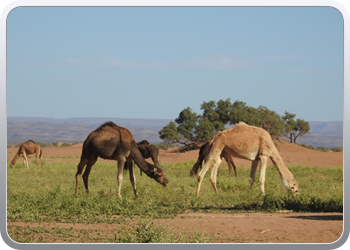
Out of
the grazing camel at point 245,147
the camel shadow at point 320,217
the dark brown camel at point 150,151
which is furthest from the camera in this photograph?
the dark brown camel at point 150,151

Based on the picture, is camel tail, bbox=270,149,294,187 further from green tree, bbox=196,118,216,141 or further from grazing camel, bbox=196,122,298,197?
green tree, bbox=196,118,216,141

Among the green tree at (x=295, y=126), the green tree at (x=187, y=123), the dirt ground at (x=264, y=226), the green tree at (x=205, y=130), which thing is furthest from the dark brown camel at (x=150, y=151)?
the green tree at (x=295, y=126)

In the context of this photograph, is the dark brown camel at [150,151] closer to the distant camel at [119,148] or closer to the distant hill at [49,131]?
the distant camel at [119,148]

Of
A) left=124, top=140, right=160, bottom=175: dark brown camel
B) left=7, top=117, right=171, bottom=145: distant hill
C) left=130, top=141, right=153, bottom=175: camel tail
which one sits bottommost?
left=7, top=117, right=171, bottom=145: distant hill

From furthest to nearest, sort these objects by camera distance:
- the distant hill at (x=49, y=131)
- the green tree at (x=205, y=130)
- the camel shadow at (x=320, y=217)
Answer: the distant hill at (x=49, y=131) → the green tree at (x=205, y=130) → the camel shadow at (x=320, y=217)

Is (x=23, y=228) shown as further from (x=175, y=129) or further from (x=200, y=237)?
(x=175, y=129)

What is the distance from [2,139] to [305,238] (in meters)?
4.83

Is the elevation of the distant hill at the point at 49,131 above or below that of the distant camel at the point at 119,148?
below

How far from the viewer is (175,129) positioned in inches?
1884

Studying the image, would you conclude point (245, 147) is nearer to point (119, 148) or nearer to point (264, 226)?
point (119, 148)

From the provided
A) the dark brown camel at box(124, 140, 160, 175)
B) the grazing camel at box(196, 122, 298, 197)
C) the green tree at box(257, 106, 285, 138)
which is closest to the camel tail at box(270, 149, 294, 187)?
the grazing camel at box(196, 122, 298, 197)

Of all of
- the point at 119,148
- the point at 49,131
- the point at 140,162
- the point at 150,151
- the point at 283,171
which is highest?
the point at 119,148

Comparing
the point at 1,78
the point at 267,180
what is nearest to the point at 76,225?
→ the point at 1,78

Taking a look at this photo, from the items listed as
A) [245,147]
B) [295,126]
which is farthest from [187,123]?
[245,147]
